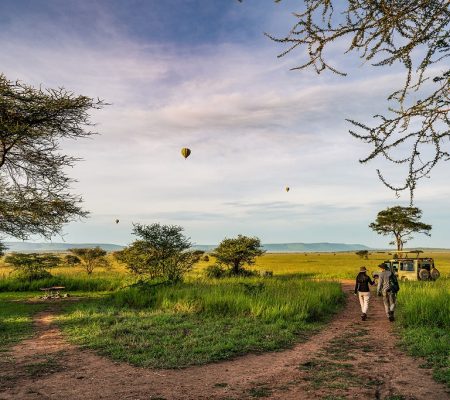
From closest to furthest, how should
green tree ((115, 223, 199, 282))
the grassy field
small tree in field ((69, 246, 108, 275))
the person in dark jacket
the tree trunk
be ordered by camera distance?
the grassy field, the person in dark jacket, green tree ((115, 223, 199, 282)), the tree trunk, small tree in field ((69, 246, 108, 275))

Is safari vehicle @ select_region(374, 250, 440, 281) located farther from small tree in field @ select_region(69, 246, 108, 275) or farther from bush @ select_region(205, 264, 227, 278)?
small tree in field @ select_region(69, 246, 108, 275)

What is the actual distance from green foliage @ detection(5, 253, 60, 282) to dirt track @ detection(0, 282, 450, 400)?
20.3 metres

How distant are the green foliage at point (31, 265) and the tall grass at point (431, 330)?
24114mm

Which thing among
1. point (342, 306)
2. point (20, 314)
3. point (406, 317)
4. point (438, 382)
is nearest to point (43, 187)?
point (20, 314)

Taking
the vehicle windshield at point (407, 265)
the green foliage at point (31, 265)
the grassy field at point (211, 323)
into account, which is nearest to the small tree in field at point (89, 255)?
the green foliage at point (31, 265)

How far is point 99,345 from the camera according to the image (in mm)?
9812

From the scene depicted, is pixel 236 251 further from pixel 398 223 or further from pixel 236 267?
pixel 398 223

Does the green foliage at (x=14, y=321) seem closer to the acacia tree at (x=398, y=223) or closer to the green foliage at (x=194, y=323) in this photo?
the green foliage at (x=194, y=323)

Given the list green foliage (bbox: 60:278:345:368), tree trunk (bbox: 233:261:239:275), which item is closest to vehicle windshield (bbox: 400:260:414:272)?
tree trunk (bbox: 233:261:239:275)

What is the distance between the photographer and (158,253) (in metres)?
24.6

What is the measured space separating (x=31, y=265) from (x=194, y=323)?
75.1 ft

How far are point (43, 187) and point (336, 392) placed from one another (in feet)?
48.6

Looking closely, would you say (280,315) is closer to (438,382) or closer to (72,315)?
(438,382)

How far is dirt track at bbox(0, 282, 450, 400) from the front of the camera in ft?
21.3
